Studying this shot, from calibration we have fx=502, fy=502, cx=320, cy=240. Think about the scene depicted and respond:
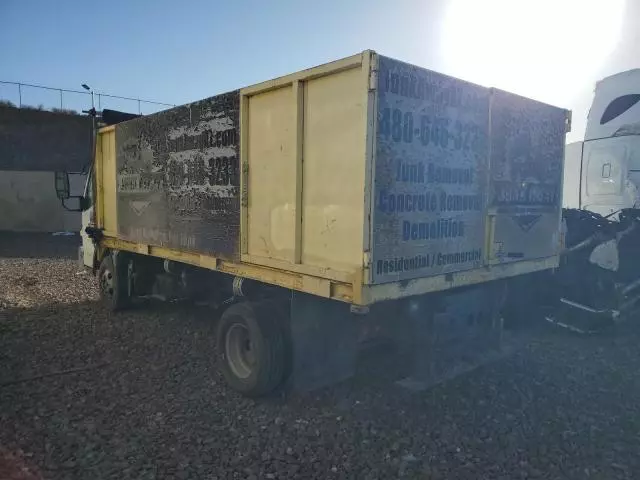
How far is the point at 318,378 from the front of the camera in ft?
14.9

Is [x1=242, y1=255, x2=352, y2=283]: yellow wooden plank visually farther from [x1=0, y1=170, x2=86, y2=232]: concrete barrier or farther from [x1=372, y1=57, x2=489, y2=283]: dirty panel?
[x1=0, y1=170, x2=86, y2=232]: concrete barrier

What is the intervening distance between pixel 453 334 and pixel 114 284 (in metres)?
5.38

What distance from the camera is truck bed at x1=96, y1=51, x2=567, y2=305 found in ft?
12.0

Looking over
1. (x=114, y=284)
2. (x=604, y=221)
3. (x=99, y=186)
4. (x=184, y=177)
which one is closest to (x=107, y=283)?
(x=114, y=284)

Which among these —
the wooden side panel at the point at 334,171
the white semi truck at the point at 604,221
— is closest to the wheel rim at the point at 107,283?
the wooden side panel at the point at 334,171

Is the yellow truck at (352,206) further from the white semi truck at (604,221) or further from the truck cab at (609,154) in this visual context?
the truck cab at (609,154)

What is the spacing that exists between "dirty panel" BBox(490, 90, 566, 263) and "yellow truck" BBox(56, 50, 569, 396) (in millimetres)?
21

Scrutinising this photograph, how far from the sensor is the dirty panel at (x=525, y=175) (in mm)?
4789

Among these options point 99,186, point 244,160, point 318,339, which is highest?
point 244,160

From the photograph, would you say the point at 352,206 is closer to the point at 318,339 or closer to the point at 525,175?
the point at 318,339

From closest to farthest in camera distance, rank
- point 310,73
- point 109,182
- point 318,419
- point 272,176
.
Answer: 1. point 310,73
2. point 318,419
3. point 272,176
4. point 109,182

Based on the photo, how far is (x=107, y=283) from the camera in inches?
318

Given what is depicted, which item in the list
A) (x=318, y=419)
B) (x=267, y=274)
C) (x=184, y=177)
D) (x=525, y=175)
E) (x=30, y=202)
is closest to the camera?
(x=318, y=419)

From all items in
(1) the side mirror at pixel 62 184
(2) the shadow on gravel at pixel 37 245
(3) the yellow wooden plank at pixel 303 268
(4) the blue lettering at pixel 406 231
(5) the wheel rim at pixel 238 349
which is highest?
(1) the side mirror at pixel 62 184
